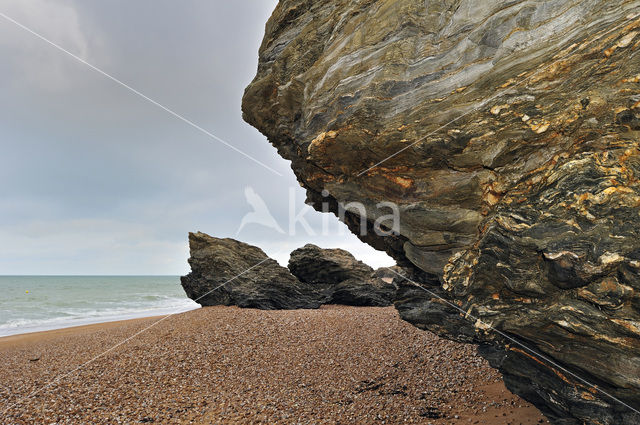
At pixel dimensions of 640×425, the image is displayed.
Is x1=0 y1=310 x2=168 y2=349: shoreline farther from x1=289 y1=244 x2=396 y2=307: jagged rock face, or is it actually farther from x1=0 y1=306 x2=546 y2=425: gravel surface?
x1=289 y1=244 x2=396 y2=307: jagged rock face

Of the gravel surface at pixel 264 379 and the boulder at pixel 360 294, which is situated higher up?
the boulder at pixel 360 294

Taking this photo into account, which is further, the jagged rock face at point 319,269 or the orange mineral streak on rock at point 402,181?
the jagged rock face at point 319,269

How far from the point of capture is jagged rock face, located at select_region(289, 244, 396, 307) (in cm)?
2264

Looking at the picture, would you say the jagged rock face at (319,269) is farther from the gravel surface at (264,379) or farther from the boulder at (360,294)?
the gravel surface at (264,379)

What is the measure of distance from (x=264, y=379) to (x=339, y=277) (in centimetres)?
1463

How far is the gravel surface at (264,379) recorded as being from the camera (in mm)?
7688

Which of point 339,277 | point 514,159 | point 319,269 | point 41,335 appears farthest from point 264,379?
point 41,335

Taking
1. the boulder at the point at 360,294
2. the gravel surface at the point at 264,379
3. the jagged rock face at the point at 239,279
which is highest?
the jagged rock face at the point at 239,279

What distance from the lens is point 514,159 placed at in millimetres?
5797

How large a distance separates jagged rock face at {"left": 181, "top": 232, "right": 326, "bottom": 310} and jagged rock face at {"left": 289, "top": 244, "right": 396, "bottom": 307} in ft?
5.24

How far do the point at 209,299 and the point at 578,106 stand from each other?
20.3 metres

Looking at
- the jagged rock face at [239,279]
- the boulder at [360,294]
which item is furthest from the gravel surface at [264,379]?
the boulder at [360,294]

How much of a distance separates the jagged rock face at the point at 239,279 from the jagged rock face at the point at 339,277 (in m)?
1.60

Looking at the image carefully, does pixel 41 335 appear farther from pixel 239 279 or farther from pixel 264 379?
pixel 264 379
